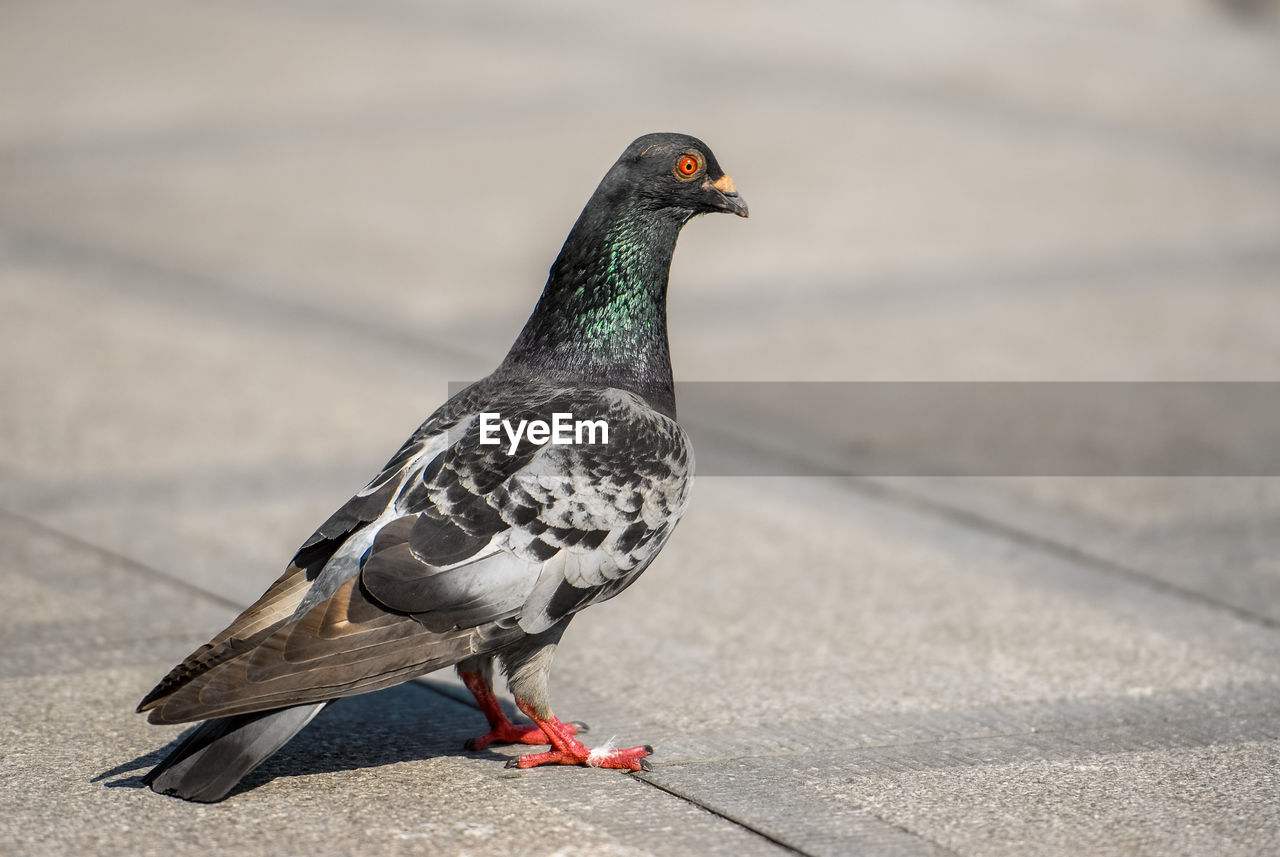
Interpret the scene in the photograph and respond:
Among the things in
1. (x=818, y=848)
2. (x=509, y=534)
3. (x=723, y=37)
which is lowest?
(x=818, y=848)

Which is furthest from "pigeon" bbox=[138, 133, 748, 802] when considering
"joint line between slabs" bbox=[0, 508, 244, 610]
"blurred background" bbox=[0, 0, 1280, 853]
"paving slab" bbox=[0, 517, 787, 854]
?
"joint line between slabs" bbox=[0, 508, 244, 610]

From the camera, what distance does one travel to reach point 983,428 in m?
6.91

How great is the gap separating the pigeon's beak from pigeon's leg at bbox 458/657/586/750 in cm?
136

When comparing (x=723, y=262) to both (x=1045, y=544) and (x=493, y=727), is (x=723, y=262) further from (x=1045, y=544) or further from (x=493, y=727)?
(x=493, y=727)

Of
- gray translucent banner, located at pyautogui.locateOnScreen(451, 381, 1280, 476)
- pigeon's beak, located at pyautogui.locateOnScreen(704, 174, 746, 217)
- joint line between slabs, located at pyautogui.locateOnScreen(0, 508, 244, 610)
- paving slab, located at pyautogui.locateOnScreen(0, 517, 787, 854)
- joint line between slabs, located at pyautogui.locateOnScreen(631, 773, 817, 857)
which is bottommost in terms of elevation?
paving slab, located at pyautogui.locateOnScreen(0, 517, 787, 854)

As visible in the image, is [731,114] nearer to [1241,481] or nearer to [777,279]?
[777,279]

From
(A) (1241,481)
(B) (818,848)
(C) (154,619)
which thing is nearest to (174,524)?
(C) (154,619)

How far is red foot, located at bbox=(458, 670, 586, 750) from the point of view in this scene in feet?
13.6

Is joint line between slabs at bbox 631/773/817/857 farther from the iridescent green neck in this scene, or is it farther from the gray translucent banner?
the gray translucent banner

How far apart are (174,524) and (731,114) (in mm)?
6775

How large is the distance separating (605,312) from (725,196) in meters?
0.48

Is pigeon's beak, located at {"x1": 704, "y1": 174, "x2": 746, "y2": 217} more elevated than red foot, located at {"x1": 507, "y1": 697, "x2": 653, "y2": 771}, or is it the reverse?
pigeon's beak, located at {"x1": 704, "y1": 174, "x2": 746, "y2": 217}

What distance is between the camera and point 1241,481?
6.35 metres

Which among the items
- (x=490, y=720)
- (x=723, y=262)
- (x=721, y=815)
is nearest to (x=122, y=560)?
(x=490, y=720)
